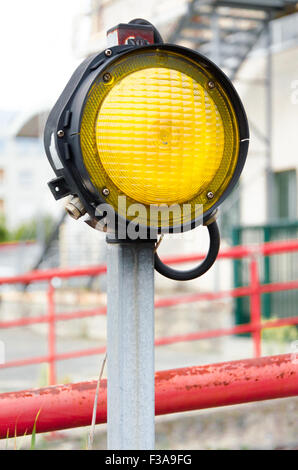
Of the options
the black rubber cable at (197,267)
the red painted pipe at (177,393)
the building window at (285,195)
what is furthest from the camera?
the building window at (285,195)

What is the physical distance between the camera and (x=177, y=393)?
1.54m

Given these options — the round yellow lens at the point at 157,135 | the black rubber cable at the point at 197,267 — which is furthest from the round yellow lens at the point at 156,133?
the black rubber cable at the point at 197,267

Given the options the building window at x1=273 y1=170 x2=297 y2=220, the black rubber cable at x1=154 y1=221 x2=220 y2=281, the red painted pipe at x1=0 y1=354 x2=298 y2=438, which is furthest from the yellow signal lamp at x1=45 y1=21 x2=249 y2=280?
the building window at x1=273 y1=170 x2=297 y2=220

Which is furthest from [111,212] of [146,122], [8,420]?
[8,420]

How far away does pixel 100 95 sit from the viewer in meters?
1.11

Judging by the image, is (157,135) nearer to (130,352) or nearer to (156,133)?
(156,133)

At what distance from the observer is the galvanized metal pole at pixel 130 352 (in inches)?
46.1

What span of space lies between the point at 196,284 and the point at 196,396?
9726 mm

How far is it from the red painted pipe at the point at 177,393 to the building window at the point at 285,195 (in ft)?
27.3

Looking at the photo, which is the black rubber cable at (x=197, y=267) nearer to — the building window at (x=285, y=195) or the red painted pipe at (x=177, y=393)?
the red painted pipe at (x=177, y=393)

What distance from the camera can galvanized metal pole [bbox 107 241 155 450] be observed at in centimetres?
117

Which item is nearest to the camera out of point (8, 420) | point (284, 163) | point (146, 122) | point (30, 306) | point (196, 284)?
point (146, 122)

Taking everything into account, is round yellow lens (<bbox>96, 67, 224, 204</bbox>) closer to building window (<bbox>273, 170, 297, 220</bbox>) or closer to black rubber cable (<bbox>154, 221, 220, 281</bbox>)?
black rubber cable (<bbox>154, 221, 220, 281</bbox>)
